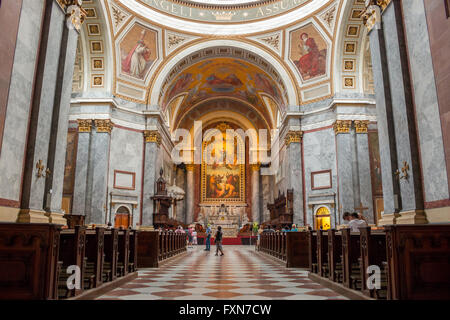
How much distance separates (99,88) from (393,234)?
16.8 metres

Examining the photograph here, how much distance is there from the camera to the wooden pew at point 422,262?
156 inches

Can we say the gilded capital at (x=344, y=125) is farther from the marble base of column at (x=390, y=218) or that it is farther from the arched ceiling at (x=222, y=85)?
the marble base of column at (x=390, y=218)

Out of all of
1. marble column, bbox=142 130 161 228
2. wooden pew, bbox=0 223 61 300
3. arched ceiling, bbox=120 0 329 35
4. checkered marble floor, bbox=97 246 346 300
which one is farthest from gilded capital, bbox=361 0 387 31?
marble column, bbox=142 130 161 228

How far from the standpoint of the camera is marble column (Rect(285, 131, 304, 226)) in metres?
18.8

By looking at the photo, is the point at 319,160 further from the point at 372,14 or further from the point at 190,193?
the point at 190,193

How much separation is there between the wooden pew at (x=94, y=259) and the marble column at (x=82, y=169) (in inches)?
445

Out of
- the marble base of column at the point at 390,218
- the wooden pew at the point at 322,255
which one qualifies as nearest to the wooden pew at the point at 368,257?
the wooden pew at the point at 322,255

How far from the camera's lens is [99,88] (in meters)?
18.0

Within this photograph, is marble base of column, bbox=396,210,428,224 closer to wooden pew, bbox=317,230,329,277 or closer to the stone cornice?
wooden pew, bbox=317,230,329,277
